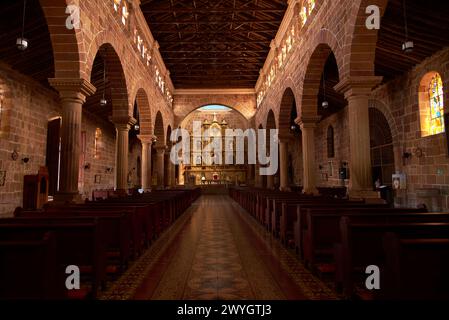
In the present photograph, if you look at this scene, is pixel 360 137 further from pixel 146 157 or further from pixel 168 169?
pixel 168 169

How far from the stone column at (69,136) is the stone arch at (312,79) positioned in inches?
314

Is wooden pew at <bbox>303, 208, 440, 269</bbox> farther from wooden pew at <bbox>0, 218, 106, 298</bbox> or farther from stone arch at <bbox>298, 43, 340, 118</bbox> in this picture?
stone arch at <bbox>298, 43, 340, 118</bbox>

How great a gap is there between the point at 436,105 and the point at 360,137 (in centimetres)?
483

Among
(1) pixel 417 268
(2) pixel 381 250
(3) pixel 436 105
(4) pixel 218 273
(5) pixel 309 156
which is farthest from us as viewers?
(5) pixel 309 156

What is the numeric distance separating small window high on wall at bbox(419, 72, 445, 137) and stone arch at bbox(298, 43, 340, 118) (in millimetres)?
3581

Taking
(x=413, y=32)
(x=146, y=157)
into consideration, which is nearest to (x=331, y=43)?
(x=413, y=32)

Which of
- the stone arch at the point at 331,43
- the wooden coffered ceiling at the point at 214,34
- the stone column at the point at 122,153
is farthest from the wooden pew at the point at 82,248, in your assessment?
the wooden coffered ceiling at the point at 214,34

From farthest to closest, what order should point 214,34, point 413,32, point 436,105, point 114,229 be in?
point 214,34, point 436,105, point 413,32, point 114,229

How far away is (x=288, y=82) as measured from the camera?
14.7 meters

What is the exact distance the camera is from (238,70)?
23.3m

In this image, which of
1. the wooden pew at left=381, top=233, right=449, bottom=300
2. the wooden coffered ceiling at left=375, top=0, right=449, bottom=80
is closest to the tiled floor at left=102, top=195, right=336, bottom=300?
the wooden pew at left=381, top=233, right=449, bottom=300

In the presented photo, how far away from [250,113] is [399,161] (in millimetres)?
16392

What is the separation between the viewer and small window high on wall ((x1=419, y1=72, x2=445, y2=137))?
10203 millimetres
